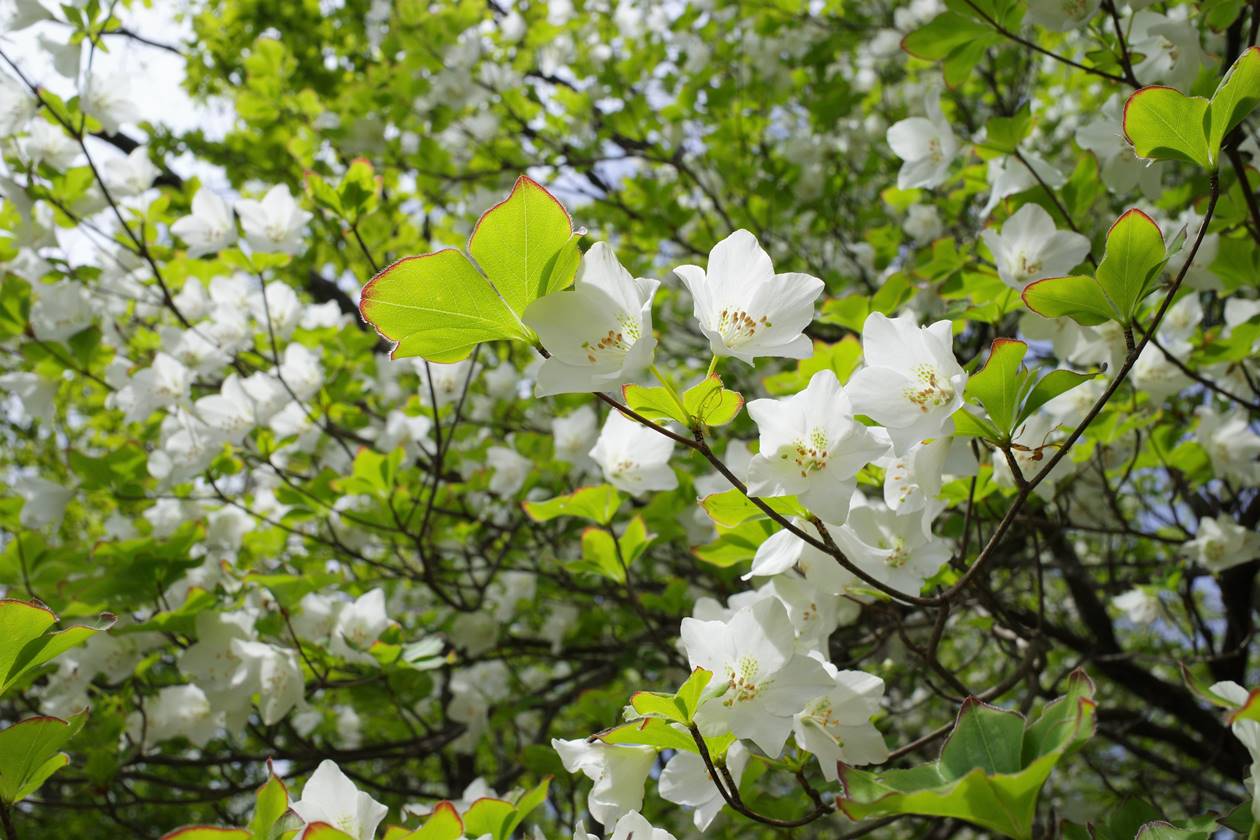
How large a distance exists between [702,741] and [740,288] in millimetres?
521

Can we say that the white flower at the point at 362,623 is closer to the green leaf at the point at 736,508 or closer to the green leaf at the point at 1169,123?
the green leaf at the point at 736,508

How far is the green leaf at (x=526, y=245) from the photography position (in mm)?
854

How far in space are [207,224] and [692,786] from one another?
1981 millimetres

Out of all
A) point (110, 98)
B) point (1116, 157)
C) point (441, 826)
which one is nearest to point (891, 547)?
point (441, 826)

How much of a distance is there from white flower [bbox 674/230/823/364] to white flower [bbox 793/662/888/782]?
48 centimetres

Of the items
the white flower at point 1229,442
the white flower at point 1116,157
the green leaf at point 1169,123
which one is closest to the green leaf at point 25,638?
the green leaf at point 1169,123

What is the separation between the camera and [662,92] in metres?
4.05

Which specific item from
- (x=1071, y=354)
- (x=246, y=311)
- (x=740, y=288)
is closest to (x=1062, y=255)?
(x=1071, y=354)

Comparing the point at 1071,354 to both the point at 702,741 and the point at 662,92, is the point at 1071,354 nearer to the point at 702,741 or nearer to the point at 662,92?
the point at 702,741

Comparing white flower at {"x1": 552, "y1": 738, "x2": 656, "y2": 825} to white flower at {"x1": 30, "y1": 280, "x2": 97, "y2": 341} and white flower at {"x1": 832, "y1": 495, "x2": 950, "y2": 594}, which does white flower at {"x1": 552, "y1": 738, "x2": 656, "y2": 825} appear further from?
Answer: white flower at {"x1": 30, "y1": 280, "x2": 97, "y2": 341}

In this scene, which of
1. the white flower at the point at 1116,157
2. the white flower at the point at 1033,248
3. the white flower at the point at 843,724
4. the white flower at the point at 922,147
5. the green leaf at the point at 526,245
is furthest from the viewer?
the white flower at the point at 922,147

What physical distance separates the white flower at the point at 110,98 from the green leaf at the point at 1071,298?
2.44 meters

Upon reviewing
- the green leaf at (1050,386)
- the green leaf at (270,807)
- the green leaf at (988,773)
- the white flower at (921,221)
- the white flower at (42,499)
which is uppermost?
the white flower at (921,221)

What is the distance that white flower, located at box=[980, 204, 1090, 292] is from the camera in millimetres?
1520
